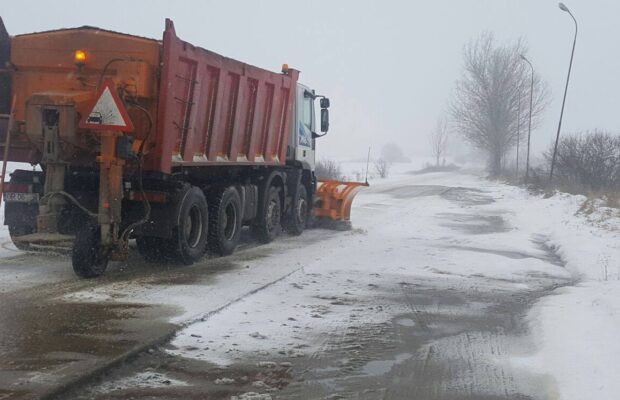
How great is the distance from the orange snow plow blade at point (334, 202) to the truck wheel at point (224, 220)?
15.8ft

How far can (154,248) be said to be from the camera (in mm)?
9445

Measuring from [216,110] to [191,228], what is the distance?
1.78 metres

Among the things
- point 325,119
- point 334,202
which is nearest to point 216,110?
point 325,119

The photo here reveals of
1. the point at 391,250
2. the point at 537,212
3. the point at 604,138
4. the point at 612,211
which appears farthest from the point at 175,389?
the point at 604,138

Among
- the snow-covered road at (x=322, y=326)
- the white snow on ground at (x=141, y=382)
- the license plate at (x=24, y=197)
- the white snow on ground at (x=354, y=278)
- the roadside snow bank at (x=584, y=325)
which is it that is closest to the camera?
the white snow on ground at (x=141, y=382)

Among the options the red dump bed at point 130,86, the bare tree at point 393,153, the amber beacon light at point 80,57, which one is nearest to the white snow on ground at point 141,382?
the red dump bed at point 130,86

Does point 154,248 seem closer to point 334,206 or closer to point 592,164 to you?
point 334,206

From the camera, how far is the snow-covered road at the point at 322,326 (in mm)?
4730

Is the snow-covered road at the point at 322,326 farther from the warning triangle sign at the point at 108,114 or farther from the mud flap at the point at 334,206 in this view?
the mud flap at the point at 334,206

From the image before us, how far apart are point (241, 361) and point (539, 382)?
222 centimetres

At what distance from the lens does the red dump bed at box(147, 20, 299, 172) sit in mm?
8367

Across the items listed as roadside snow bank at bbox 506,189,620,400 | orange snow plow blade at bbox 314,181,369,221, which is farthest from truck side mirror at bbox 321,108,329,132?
roadside snow bank at bbox 506,189,620,400

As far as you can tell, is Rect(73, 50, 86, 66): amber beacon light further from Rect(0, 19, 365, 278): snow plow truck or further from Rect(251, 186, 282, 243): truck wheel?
Rect(251, 186, 282, 243): truck wheel

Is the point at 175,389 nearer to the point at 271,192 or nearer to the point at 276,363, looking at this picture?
the point at 276,363
